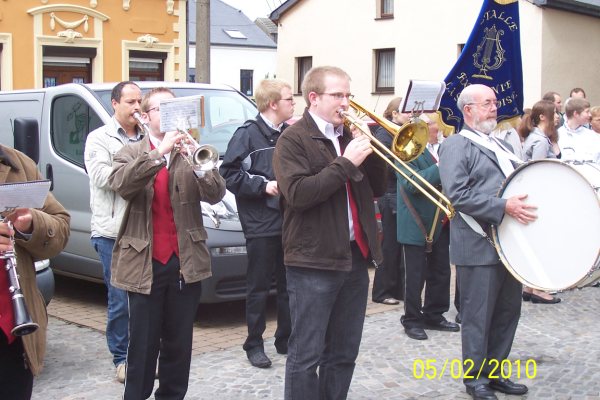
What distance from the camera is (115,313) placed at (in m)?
5.64

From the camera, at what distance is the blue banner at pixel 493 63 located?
285 inches

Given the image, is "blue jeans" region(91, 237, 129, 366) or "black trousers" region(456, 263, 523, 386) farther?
"blue jeans" region(91, 237, 129, 366)

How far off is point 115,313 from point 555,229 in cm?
284

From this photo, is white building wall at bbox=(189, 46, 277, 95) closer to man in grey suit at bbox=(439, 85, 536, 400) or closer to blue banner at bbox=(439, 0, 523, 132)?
blue banner at bbox=(439, 0, 523, 132)

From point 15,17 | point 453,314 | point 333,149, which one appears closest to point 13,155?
point 333,149

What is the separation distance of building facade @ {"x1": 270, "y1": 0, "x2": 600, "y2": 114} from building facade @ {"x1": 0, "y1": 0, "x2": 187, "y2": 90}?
615cm

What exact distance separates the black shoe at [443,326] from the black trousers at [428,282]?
0.03 m

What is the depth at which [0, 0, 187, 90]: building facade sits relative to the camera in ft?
63.9

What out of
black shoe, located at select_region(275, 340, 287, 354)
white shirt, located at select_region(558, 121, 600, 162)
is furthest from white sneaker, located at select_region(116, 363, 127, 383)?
white shirt, located at select_region(558, 121, 600, 162)

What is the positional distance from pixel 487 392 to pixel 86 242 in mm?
4009

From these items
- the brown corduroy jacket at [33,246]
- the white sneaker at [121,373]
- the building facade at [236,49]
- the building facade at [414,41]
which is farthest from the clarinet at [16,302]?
the building facade at [236,49]

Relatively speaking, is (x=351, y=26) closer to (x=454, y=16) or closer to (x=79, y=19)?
(x=454, y=16)

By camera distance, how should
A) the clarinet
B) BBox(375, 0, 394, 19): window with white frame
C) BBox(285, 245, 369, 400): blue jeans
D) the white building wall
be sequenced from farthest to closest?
the white building wall → BBox(375, 0, 394, 19): window with white frame → BBox(285, 245, 369, 400): blue jeans → the clarinet
